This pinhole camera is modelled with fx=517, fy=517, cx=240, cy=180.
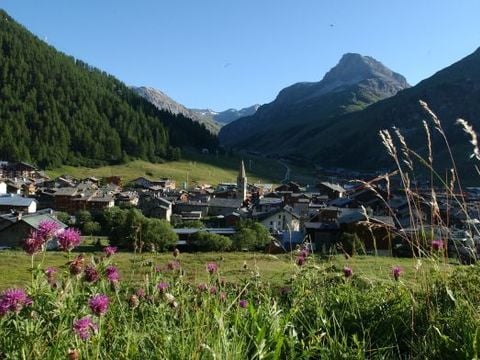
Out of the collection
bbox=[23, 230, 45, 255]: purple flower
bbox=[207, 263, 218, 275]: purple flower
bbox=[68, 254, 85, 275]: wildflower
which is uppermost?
bbox=[23, 230, 45, 255]: purple flower

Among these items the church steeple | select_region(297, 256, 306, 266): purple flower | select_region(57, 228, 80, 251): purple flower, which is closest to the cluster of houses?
the church steeple

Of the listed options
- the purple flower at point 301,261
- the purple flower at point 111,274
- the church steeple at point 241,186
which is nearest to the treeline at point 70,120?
the church steeple at point 241,186

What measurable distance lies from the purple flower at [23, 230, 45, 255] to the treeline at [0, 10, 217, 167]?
14271cm

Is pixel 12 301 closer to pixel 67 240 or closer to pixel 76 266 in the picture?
pixel 76 266

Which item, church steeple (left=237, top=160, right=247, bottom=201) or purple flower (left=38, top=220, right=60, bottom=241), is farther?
church steeple (left=237, top=160, right=247, bottom=201)

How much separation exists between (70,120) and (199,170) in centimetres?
4298

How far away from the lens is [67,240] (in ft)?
11.9

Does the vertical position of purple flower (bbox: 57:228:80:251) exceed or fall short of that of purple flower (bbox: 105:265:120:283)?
it exceeds it

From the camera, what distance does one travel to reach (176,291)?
4863 millimetres

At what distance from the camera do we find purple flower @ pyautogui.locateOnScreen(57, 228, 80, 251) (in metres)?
3.60

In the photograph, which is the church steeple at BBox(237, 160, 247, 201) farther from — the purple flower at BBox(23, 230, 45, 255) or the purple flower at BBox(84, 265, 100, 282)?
the purple flower at BBox(23, 230, 45, 255)

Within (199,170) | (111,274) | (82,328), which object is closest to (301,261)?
(111,274)

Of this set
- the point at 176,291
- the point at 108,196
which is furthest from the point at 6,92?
the point at 176,291

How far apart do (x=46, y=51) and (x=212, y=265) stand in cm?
21353
